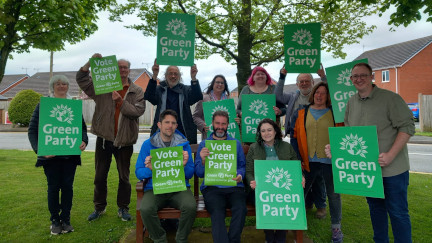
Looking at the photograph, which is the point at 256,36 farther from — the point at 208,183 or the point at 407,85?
the point at 407,85

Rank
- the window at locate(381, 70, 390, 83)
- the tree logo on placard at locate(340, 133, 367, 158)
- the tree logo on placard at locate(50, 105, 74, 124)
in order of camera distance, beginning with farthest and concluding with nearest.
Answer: the window at locate(381, 70, 390, 83) < the tree logo on placard at locate(50, 105, 74, 124) < the tree logo on placard at locate(340, 133, 367, 158)

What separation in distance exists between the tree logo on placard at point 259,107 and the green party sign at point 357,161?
1184 mm

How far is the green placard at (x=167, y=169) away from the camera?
11.1 feet

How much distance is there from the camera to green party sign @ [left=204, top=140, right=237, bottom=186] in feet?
11.5

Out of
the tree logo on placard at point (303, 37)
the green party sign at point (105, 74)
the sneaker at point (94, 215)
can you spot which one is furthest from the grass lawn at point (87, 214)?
the tree logo on placard at point (303, 37)

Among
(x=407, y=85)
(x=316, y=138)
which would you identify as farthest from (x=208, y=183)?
(x=407, y=85)

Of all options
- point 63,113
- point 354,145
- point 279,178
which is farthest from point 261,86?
point 63,113

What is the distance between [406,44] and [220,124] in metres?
41.2

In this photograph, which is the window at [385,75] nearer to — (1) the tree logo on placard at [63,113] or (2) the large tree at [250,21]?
(2) the large tree at [250,21]

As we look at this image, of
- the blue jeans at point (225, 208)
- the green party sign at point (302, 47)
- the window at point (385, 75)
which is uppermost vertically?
the window at point (385, 75)

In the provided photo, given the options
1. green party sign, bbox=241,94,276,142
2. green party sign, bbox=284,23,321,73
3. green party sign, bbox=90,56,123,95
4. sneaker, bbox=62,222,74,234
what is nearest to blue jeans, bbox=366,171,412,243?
green party sign, bbox=241,94,276,142

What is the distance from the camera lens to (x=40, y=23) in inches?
236

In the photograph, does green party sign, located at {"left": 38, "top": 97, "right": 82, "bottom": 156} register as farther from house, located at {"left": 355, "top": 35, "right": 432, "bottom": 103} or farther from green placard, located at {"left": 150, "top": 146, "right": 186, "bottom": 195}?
house, located at {"left": 355, "top": 35, "right": 432, "bottom": 103}

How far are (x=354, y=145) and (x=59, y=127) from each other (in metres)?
3.42
